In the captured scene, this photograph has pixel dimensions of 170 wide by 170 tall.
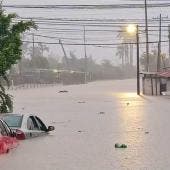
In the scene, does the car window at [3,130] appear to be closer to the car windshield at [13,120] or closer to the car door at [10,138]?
the car door at [10,138]

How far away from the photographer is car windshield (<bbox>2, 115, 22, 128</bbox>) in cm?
1894

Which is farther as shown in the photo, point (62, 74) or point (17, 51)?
point (62, 74)

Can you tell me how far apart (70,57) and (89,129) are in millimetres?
148218

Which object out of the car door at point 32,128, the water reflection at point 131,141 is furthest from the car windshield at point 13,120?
the water reflection at point 131,141

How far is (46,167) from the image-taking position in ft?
49.4

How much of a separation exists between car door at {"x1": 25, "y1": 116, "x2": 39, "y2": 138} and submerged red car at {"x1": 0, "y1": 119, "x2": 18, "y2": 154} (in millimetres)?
1942

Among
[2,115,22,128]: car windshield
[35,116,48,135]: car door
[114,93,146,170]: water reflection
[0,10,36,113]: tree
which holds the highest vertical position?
[0,10,36,113]: tree

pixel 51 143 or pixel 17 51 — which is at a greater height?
pixel 17 51

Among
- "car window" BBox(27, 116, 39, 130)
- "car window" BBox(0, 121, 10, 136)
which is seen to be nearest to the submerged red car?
"car window" BBox(0, 121, 10, 136)

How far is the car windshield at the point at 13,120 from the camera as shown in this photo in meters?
18.9

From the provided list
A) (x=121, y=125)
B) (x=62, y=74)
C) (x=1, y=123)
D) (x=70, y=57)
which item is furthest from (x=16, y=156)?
(x=70, y=57)

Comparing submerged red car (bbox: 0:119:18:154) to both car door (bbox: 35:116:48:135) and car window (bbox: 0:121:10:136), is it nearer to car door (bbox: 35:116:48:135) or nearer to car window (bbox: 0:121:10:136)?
car window (bbox: 0:121:10:136)

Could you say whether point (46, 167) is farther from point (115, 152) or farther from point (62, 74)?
point (62, 74)

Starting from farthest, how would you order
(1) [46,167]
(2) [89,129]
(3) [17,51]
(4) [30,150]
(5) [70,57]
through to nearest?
(5) [70,57] → (2) [89,129] → (3) [17,51] → (4) [30,150] → (1) [46,167]
